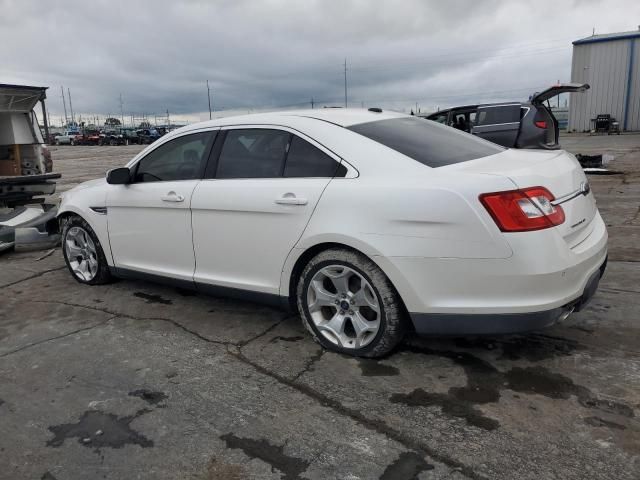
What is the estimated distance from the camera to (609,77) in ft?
105

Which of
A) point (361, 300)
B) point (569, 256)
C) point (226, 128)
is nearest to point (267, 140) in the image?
point (226, 128)

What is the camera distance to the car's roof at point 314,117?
3602 mm

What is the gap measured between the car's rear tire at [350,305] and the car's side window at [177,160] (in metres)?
1.33

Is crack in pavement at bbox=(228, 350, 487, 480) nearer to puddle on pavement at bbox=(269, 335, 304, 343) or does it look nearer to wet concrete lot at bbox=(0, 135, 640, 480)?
wet concrete lot at bbox=(0, 135, 640, 480)

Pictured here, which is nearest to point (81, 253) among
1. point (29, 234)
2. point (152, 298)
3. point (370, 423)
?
point (152, 298)

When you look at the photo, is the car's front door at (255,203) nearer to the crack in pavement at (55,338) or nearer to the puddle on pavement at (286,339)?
the puddle on pavement at (286,339)

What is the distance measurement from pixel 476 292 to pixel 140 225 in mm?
2783

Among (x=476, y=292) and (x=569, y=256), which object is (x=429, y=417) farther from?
(x=569, y=256)

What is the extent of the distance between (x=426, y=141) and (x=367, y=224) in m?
0.82

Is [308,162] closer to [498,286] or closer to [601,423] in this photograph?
[498,286]

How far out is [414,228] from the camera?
2.87 m

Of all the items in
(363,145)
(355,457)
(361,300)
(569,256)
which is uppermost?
(363,145)

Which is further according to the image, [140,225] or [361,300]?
[140,225]

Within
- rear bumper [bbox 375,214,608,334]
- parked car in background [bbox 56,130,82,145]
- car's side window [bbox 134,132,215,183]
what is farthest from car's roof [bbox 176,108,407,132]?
parked car in background [bbox 56,130,82,145]
